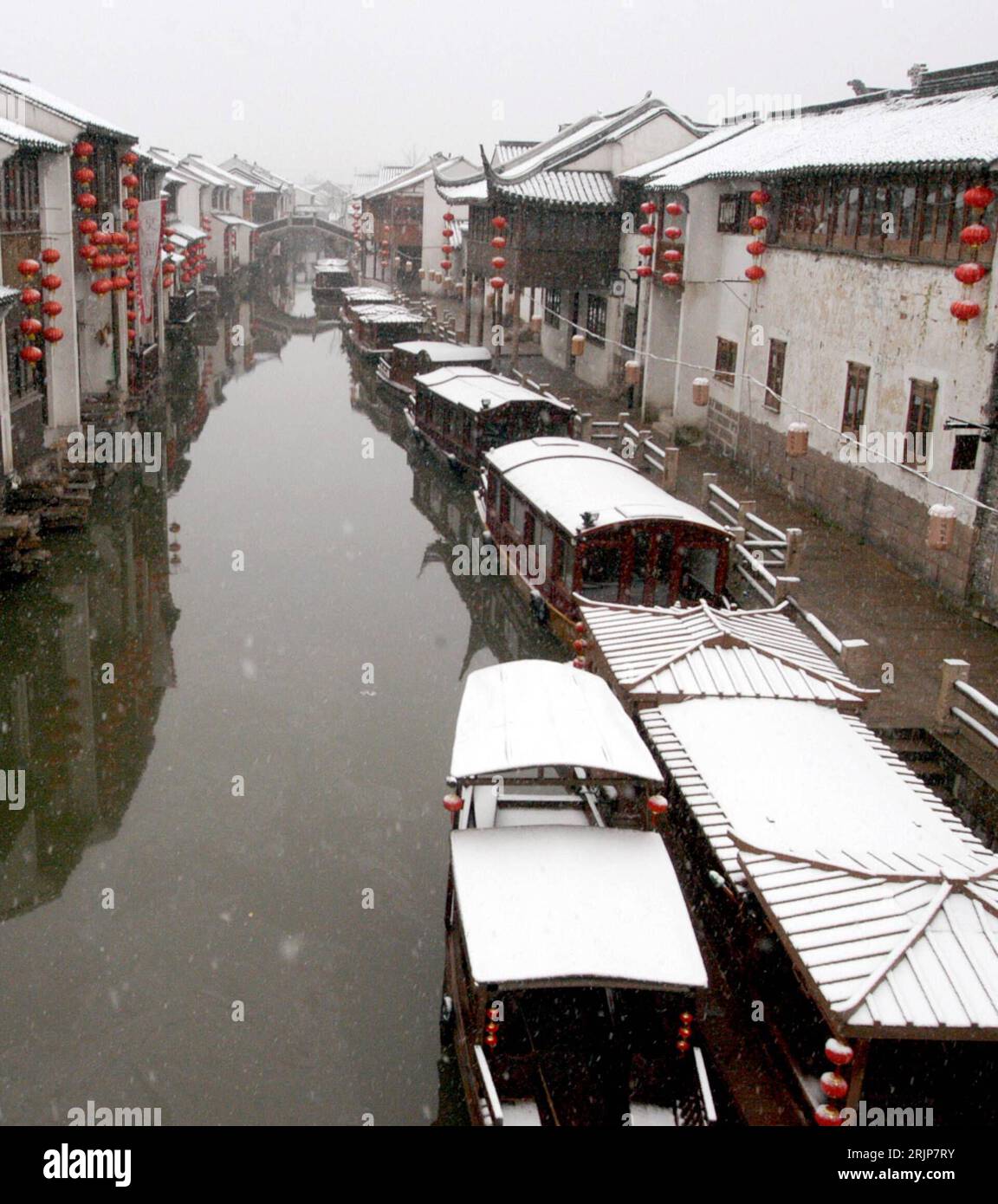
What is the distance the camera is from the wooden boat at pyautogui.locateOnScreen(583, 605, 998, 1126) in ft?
23.8

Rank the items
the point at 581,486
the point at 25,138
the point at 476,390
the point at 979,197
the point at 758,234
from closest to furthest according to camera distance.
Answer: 1. the point at 979,197
2. the point at 581,486
3. the point at 25,138
4. the point at 758,234
5. the point at 476,390

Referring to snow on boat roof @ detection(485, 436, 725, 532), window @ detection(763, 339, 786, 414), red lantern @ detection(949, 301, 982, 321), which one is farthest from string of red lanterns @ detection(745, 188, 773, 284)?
red lantern @ detection(949, 301, 982, 321)

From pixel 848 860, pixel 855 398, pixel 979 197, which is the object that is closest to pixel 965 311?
pixel 979 197

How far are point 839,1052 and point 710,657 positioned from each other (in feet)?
20.6

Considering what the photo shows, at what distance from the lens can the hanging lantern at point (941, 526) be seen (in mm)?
15914

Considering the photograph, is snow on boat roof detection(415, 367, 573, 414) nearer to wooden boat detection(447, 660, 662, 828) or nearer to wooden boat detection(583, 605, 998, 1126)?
wooden boat detection(583, 605, 998, 1126)

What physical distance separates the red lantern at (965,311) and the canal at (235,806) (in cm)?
806

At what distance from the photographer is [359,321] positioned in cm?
5138

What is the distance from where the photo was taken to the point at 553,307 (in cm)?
4738

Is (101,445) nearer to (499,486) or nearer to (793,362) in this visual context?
(499,486)

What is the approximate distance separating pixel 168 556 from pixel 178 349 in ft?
97.6

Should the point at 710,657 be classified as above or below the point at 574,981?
above

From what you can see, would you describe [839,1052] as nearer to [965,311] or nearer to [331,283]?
[965,311]
